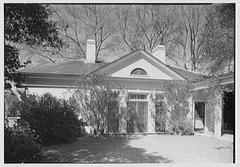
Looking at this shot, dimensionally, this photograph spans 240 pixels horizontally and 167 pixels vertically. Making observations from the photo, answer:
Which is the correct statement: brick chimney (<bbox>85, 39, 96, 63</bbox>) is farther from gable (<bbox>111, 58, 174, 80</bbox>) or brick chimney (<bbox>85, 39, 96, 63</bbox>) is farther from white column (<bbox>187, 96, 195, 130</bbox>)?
white column (<bbox>187, 96, 195, 130</bbox>)

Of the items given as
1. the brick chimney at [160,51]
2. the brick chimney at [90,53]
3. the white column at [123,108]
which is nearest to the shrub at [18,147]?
the white column at [123,108]

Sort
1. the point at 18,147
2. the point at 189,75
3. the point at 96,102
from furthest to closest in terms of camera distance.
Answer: the point at 189,75 < the point at 96,102 < the point at 18,147

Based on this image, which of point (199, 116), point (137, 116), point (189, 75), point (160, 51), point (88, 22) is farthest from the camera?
point (160, 51)

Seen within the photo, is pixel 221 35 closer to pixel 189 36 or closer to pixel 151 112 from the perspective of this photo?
pixel 189 36

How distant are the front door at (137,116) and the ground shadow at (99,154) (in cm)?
185

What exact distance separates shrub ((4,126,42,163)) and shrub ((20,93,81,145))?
1184 millimetres

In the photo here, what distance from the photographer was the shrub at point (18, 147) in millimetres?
4316

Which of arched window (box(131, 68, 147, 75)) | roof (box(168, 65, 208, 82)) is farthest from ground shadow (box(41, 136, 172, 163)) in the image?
roof (box(168, 65, 208, 82))

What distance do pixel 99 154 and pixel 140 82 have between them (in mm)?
4100

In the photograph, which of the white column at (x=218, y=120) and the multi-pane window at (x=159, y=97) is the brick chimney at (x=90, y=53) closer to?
the multi-pane window at (x=159, y=97)

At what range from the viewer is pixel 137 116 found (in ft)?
27.5

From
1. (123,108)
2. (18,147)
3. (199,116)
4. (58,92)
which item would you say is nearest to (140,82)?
(123,108)

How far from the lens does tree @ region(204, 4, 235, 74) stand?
16.9ft

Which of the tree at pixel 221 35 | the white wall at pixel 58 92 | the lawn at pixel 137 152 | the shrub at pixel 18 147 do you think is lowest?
the lawn at pixel 137 152
